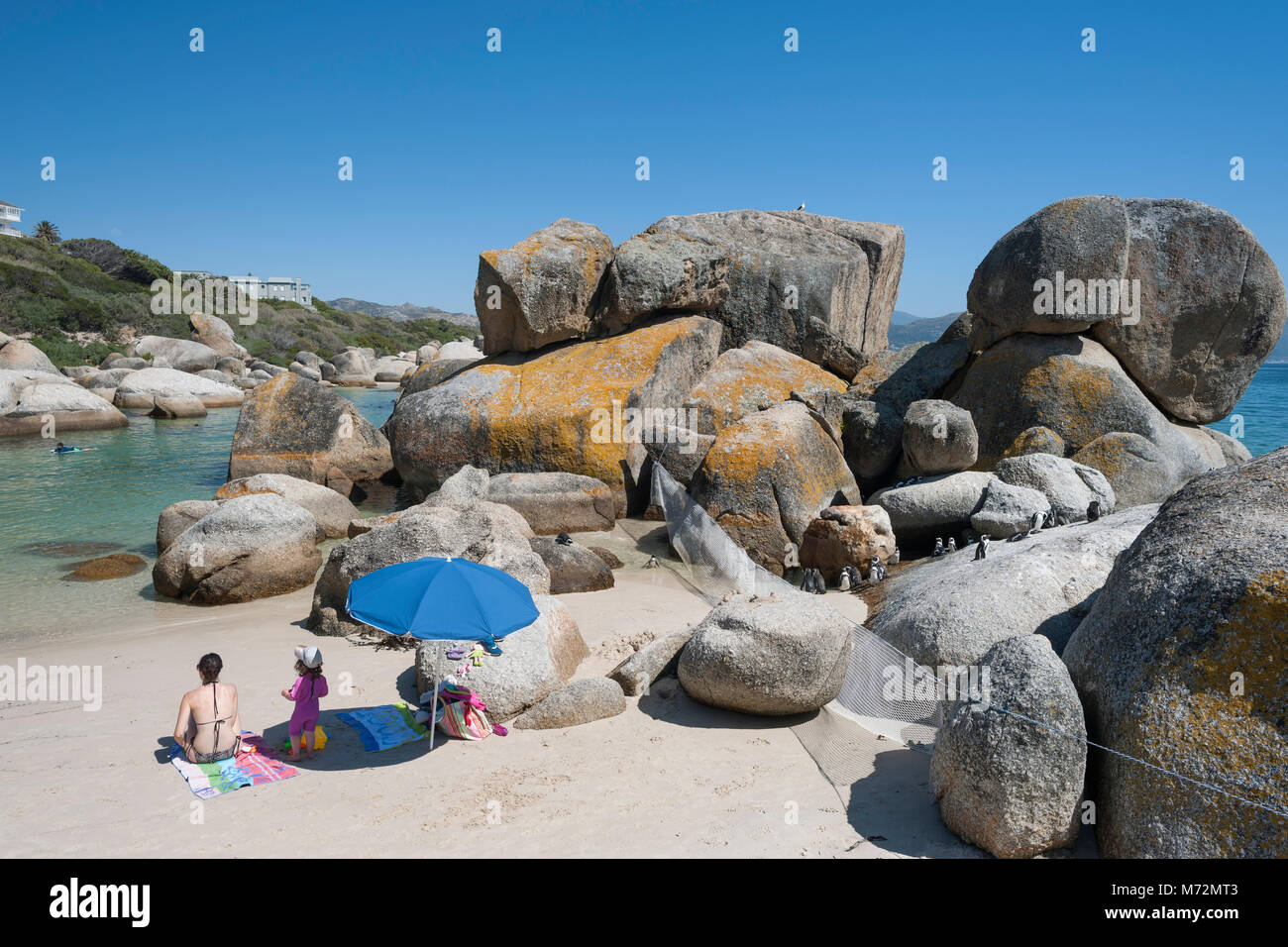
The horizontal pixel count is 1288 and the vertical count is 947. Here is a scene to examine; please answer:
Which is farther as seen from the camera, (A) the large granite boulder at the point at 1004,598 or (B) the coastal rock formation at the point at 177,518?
(B) the coastal rock formation at the point at 177,518

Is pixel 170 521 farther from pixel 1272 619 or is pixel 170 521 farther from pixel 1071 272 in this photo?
pixel 1071 272

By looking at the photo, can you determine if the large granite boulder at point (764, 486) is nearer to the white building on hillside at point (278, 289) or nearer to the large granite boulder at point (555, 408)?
the large granite boulder at point (555, 408)

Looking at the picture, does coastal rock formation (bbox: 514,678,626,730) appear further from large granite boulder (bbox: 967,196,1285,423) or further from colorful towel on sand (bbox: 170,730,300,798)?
large granite boulder (bbox: 967,196,1285,423)

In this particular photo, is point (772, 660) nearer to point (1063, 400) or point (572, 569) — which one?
point (572, 569)

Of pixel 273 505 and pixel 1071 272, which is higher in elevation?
pixel 1071 272

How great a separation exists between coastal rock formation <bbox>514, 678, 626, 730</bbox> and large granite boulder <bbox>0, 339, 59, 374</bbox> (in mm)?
32235

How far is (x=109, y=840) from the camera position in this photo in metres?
4.48

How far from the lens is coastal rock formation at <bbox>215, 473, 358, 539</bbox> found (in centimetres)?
1214

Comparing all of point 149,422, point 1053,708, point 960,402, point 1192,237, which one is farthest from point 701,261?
point 149,422

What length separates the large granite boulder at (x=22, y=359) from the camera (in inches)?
1201

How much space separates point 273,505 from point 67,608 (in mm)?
2435

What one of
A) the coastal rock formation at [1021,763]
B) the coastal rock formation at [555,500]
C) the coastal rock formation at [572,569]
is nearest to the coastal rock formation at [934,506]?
the coastal rock formation at [572,569]

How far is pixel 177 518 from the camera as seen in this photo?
11.4 m

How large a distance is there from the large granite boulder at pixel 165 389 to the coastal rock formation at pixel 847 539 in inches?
1024
